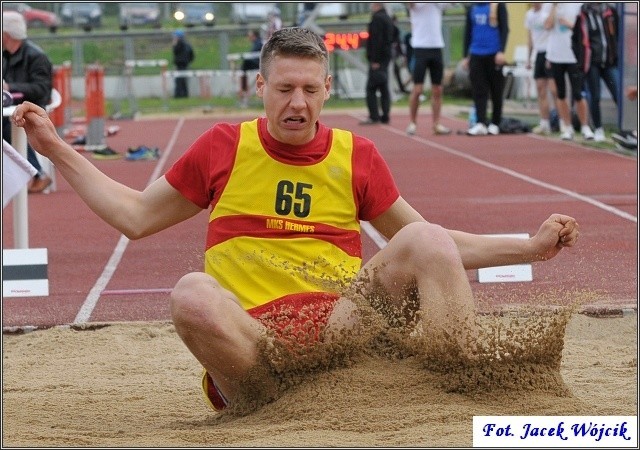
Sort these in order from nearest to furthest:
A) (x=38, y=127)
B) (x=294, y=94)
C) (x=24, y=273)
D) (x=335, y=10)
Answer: (x=294, y=94)
(x=38, y=127)
(x=24, y=273)
(x=335, y=10)

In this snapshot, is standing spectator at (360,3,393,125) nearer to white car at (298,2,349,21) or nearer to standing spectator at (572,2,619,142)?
standing spectator at (572,2,619,142)

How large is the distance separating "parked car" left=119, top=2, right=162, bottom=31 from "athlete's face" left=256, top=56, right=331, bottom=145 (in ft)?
98.7

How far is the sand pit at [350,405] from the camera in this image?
3812 millimetres

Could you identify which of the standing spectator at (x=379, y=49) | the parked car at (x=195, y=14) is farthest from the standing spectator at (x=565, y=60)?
the parked car at (x=195, y=14)

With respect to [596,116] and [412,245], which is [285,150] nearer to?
[412,245]

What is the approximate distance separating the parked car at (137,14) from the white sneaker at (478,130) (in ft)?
54.6

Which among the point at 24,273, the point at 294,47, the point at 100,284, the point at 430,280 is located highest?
the point at 294,47

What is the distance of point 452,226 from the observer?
31.7 feet

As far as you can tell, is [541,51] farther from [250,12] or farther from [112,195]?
[250,12]

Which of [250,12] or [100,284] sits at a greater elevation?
[250,12]

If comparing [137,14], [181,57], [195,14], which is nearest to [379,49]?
[181,57]

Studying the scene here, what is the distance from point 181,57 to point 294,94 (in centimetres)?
2837

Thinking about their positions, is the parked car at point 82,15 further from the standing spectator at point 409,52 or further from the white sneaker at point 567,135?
the white sneaker at point 567,135

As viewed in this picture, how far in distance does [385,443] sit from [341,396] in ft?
1.52
